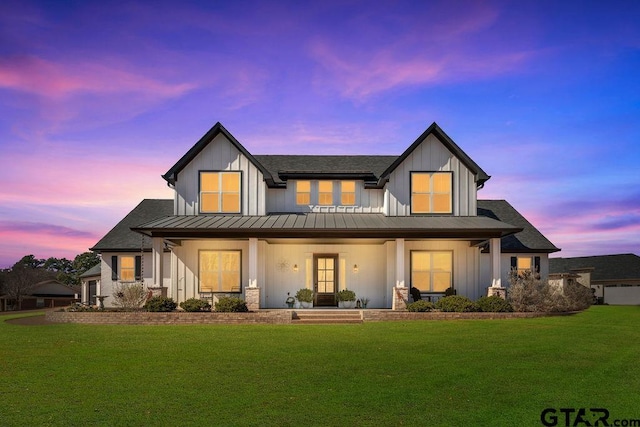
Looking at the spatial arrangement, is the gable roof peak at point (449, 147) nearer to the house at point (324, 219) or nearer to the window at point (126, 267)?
the house at point (324, 219)

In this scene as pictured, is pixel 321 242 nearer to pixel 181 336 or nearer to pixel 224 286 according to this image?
pixel 224 286

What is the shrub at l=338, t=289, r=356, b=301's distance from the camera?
25203 millimetres

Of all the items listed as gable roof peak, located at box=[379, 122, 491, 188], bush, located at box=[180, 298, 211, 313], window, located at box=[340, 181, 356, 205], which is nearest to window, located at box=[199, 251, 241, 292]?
bush, located at box=[180, 298, 211, 313]

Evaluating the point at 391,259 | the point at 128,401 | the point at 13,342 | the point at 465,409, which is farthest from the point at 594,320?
the point at 13,342

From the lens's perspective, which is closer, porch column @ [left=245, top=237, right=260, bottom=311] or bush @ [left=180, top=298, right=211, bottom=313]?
bush @ [left=180, top=298, right=211, bottom=313]

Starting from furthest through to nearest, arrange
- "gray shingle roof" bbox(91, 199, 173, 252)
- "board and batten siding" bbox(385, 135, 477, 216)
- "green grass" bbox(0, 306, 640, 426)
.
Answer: "gray shingle roof" bbox(91, 199, 173, 252), "board and batten siding" bbox(385, 135, 477, 216), "green grass" bbox(0, 306, 640, 426)

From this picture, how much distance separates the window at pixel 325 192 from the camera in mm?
27328

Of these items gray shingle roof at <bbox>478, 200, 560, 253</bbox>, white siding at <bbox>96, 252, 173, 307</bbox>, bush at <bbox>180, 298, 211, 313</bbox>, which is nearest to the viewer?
bush at <bbox>180, 298, 211, 313</bbox>

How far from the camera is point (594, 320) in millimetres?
21703

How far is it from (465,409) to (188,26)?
16082 mm

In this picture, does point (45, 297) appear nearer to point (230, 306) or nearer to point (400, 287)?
point (230, 306)

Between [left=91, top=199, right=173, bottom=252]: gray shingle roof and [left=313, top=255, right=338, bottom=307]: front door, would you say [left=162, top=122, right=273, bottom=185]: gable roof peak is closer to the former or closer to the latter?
[left=91, top=199, right=173, bottom=252]: gray shingle roof

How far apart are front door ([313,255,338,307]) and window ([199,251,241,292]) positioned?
3710 millimetres

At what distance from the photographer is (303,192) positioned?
→ 27.4m
